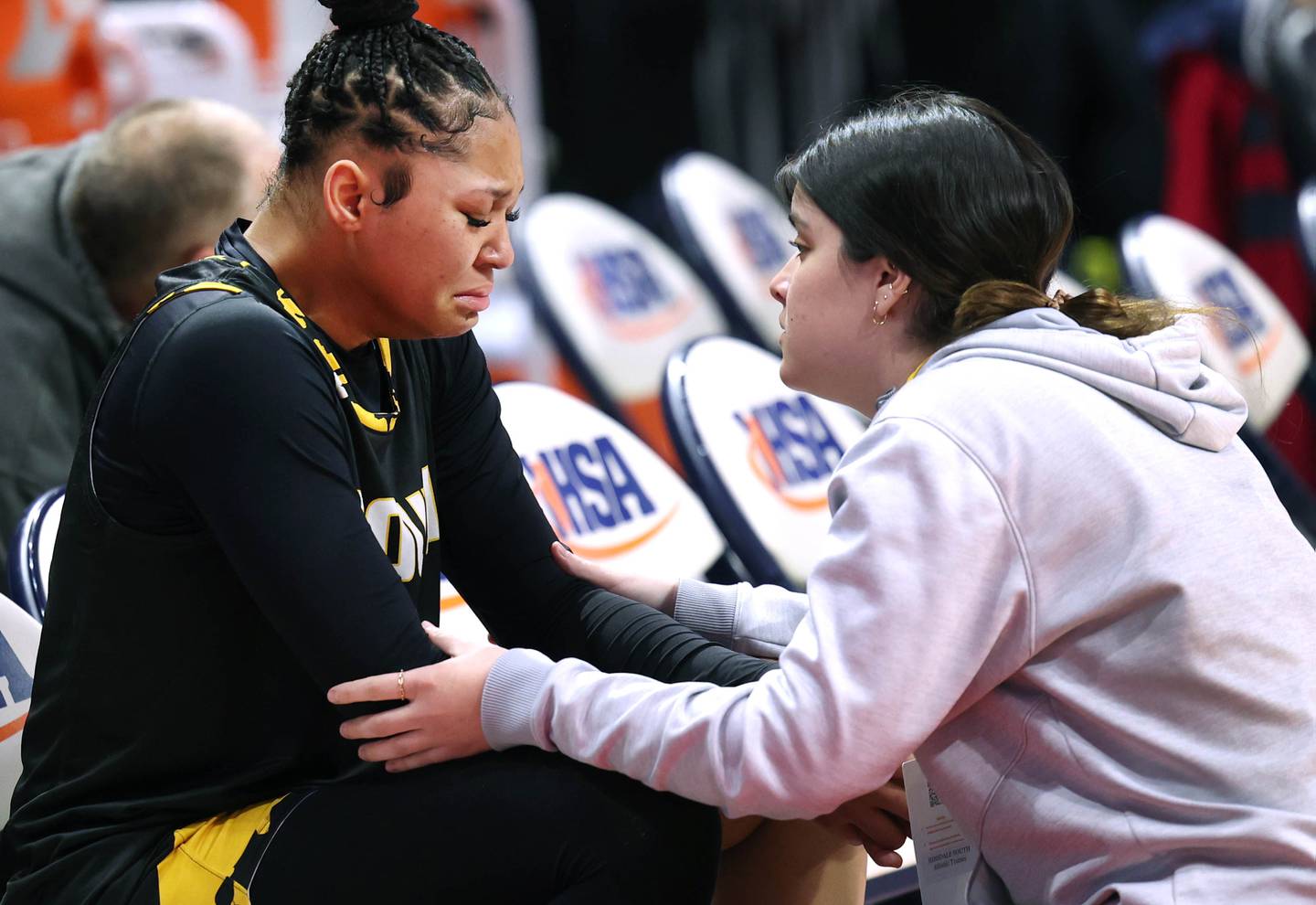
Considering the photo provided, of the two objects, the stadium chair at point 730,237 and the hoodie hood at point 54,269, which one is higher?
the hoodie hood at point 54,269

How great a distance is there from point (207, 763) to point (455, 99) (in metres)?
0.65

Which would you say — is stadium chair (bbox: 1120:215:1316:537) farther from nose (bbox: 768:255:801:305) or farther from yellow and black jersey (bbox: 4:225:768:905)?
yellow and black jersey (bbox: 4:225:768:905)

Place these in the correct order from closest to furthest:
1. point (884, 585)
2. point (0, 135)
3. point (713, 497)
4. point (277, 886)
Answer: point (884, 585) < point (277, 886) < point (713, 497) < point (0, 135)

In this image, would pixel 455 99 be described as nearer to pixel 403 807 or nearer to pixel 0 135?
pixel 403 807

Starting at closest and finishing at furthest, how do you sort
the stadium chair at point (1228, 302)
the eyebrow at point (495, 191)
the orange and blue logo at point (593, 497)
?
the eyebrow at point (495, 191) < the orange and blue logo at point (593, 497) < the stadium chair at point (1228, 302)

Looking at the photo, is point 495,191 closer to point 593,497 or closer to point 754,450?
point 593,497

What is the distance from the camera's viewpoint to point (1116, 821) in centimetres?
134

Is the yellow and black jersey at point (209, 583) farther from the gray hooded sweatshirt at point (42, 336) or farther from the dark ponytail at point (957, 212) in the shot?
the gray hooded sweatshirt at point (42, 336)

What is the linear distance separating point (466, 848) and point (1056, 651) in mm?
539

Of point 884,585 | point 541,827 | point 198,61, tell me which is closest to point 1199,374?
point 884,585

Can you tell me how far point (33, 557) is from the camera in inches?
73.3

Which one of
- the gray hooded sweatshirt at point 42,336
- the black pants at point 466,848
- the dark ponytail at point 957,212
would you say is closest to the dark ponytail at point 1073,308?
the dark ponytail at point 957,212

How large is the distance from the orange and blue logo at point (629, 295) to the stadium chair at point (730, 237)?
0.11m

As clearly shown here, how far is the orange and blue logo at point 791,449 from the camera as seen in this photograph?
8.18ft
